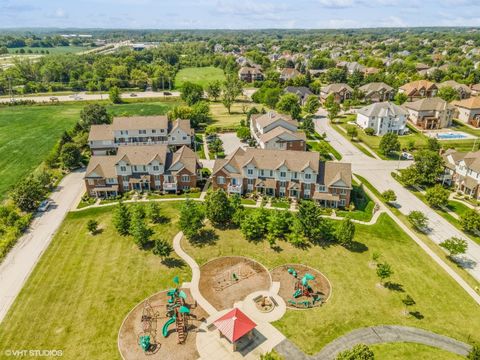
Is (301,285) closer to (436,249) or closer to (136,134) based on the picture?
(436,249)

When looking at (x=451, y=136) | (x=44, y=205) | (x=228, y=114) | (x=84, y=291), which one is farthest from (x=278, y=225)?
(x=228, y=114)

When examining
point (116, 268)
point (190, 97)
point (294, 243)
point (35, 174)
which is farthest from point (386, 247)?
point (190, 97)

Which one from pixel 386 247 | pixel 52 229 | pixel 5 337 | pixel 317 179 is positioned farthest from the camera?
pixel 317 179

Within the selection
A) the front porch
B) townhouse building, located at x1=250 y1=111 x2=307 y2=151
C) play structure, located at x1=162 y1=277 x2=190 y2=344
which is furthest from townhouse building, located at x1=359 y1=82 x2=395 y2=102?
play structure, located at x1=162 y1=277 x2=190 y2=344

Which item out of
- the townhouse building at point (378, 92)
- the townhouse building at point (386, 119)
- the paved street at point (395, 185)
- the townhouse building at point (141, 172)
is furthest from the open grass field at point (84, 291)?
the townhouse building at point (378, 92)

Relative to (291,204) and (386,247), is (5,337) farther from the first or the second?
(386,247)

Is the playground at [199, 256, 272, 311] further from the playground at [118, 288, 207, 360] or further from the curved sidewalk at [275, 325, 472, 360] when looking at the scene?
the curved sidewalk at [275, 325, 472, 360]

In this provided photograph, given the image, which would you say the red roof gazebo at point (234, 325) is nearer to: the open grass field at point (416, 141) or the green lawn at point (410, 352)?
the green lawn at point (410, 352)
